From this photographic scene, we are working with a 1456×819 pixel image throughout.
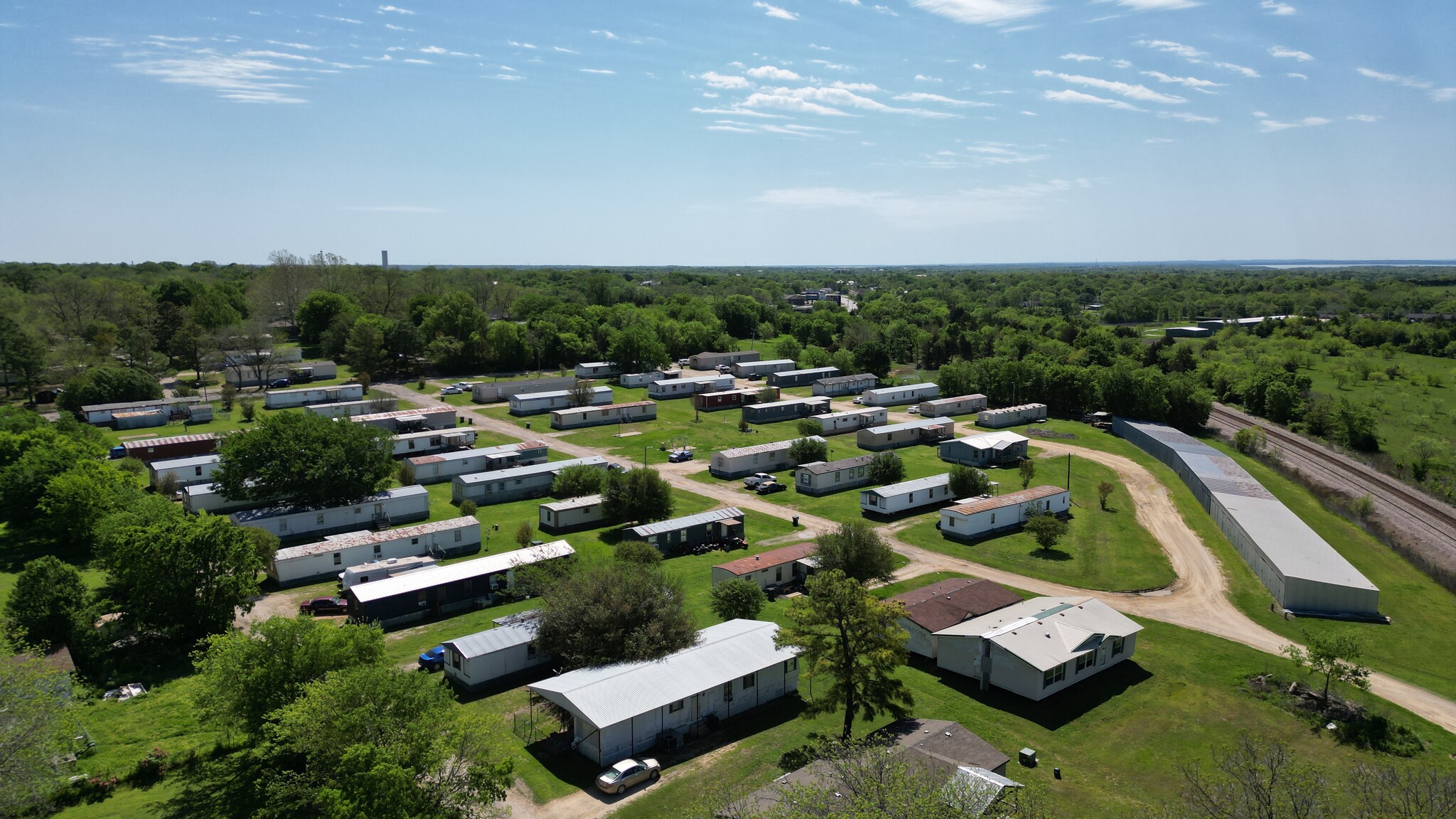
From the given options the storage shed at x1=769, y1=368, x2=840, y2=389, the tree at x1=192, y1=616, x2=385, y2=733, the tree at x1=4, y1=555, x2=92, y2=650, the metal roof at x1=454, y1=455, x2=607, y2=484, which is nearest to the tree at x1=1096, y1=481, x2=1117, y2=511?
the metal roof at x1=454, y1=455, x2=607, y2=484

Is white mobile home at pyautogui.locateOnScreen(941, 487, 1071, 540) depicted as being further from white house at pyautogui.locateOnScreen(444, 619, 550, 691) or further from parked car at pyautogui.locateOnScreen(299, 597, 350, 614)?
parked car at pyautogui.locateOnScreen(299, 597, 350, 614)

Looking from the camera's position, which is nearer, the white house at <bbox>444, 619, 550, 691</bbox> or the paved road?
the white house at <bbox>444, 619, 550, 691</bbox>

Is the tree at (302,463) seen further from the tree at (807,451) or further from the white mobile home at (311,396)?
the white mobile home at (311,396)

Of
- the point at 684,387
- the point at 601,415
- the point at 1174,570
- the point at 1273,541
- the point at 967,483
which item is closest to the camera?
the point at 1174,570

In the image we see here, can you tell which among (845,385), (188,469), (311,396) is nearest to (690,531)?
(188,469)

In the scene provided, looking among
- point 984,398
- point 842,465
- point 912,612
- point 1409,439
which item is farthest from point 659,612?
point 1409,439

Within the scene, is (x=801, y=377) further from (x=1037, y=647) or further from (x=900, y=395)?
(x=1037, y=647)
